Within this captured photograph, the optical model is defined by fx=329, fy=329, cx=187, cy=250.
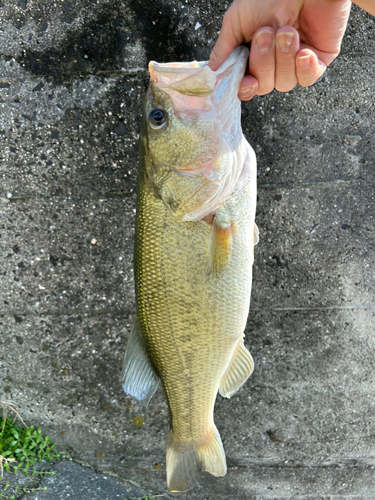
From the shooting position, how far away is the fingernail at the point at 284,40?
145 cm

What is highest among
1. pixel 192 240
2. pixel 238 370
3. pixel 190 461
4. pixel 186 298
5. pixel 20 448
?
pixel 192 240

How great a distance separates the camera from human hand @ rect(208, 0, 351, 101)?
1493 mm

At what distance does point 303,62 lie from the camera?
150cm

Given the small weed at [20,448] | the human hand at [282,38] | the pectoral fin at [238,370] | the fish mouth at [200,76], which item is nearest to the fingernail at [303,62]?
the human hand at [282,38]

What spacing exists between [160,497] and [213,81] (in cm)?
335

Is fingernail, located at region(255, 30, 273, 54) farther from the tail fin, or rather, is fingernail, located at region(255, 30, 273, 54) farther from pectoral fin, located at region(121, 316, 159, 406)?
the tail fin

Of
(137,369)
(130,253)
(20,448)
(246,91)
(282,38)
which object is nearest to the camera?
(282,38)

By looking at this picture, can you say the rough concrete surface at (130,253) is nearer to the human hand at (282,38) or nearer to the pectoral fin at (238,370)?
the pectoral fin at (238,370)

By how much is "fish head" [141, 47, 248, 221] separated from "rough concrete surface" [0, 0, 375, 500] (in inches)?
34.6

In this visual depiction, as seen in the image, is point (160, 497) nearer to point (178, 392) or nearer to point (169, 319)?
point (178, 392)

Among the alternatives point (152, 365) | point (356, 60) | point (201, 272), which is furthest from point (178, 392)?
point (356, 60)

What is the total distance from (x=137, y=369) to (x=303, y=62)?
6.08 feet

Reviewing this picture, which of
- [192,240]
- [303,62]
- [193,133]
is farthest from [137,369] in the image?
[303,62]

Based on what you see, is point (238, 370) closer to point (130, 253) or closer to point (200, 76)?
point (130, 253)
